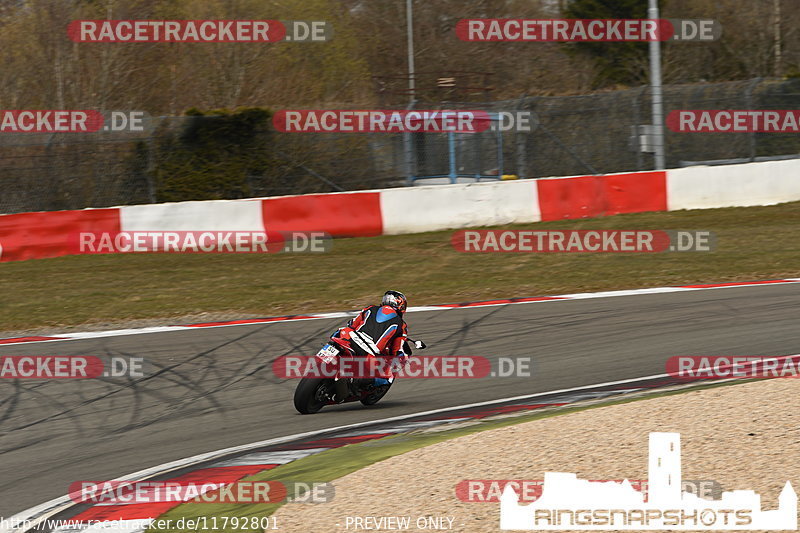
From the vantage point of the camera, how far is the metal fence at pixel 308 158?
61.2ft

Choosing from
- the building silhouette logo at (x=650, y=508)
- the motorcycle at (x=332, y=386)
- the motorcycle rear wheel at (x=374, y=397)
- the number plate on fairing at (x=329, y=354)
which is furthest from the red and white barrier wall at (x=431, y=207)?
the building silhouette logo at (x=650, y=508)

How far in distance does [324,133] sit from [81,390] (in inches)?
455

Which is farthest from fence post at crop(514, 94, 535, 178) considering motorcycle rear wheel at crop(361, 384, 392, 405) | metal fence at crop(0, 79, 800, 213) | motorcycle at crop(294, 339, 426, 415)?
motorcycle at crop(294, 339, 426, 415)

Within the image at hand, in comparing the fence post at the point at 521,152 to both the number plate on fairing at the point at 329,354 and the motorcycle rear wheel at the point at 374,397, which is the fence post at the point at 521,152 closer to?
the motorcycle rear wheel at the point at 374,397

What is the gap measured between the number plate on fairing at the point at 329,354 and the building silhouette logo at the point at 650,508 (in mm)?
3330

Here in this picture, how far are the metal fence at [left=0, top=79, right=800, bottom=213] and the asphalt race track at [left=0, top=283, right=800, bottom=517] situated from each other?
757cm

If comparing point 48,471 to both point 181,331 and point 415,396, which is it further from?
point 181,331

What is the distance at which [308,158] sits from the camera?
20.2 meters

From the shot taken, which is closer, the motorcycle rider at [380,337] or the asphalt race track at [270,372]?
the asphalt race track at [270,372]

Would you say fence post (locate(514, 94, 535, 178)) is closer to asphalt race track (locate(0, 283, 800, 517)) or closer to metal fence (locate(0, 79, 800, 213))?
metal fence (locate(0, 79, 800, 213))

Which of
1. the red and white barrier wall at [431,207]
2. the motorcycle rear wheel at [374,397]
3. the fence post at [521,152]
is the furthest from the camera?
the fence post at [521,152]

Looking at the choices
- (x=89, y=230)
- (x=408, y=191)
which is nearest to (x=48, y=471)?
(x=89, y=230)

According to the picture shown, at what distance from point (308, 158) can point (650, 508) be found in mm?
15900

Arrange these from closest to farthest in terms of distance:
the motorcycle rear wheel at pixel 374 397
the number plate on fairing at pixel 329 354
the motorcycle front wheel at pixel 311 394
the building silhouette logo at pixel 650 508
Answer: the building silhouette logo at pixel 650 508
the number plate on fairing at pixel 329 354
the motorcycle front wheel at pixel 311 394
the motorcycle rear wheel at pixel 374 397
